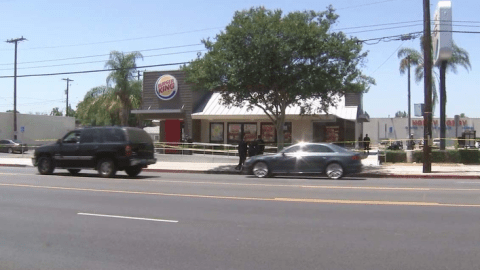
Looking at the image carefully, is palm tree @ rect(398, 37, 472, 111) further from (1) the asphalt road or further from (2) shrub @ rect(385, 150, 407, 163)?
(1) the asphalt road

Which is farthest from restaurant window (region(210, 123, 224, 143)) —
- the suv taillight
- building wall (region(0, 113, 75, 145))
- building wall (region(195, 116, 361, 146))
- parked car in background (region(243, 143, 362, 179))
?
building wall (region(0, 113, 75, 145))

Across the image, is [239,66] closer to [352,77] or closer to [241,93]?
[241,93]

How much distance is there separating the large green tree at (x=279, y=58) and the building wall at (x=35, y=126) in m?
38.2

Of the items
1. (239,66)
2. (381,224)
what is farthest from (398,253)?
(239,66)

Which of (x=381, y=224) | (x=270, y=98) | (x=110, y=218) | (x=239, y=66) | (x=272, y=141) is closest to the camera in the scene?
(x=381, y=224)

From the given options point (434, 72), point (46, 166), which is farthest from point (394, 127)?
point (46, 166)

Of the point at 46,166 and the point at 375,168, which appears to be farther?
the point at 375,168

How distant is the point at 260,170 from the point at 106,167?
19.4ft

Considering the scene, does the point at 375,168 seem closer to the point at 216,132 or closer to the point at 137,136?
the point at 137,136

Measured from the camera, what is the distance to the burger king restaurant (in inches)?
1302

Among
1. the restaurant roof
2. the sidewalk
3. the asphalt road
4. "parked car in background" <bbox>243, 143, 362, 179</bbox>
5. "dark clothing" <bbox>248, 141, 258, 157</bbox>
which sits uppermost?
the restaurant roof

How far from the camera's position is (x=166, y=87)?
115ft

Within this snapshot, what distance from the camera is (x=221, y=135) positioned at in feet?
116

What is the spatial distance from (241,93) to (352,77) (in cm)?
517
